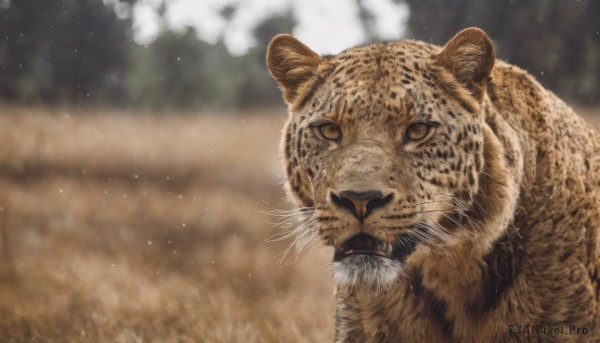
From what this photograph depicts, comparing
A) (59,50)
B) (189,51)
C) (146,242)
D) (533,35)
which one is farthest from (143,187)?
(189,51)

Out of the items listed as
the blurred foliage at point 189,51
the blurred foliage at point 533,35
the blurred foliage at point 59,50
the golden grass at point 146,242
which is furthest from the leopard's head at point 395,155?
the blurred foliage at point 59,50

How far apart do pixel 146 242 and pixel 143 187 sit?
2.68 m

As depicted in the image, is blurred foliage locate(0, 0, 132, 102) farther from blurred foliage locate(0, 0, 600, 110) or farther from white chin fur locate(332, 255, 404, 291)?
white chin fur locate(332, 255, 404, 291)

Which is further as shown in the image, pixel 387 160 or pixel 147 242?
pixel 147 242

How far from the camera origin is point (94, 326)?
7039mm

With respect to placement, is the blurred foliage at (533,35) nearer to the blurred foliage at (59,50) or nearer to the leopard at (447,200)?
the leopard at (447,200)

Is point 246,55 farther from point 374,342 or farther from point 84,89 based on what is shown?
point 374,342

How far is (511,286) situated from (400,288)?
2.07 feet

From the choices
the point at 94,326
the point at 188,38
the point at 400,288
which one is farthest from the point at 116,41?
the point at 400,288

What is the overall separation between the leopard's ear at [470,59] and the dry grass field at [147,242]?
48.5 inches

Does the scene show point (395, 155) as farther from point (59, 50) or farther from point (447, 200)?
point (59, 50)

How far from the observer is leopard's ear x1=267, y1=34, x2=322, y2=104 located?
4.67 m

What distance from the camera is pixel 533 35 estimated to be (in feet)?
45.7

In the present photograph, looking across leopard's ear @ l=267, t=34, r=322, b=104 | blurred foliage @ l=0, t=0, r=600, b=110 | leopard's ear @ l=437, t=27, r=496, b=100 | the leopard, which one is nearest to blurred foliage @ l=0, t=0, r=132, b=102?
blurred foliage @ l=0, t=0, r=600, b=110
